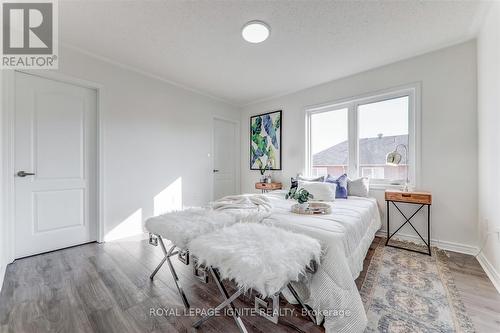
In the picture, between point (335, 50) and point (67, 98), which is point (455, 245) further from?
point (67, 98)

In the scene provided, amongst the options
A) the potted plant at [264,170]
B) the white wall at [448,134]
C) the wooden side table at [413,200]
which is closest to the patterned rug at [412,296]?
the wooden side table at [413,200]

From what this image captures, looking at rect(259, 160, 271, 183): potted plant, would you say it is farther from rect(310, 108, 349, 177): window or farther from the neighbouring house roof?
the neighbouring house roof

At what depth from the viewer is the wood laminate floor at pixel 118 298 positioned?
1.39m

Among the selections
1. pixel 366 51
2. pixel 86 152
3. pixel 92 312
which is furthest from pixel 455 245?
pixel 86 152

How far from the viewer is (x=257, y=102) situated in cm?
477

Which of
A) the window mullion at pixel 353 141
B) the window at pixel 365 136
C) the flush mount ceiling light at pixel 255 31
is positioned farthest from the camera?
the window mullion at pixel 353 141

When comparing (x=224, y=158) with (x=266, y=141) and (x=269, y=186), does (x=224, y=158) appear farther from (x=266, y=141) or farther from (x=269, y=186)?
(x=269, y=186)

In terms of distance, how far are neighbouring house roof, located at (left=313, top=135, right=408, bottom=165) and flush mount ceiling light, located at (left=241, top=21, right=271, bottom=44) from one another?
2.17 metres

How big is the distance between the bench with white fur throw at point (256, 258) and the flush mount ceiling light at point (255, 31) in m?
2.04

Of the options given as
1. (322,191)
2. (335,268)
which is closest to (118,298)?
(335,268)

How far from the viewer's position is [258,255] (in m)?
1.15

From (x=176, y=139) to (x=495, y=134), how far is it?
404 cm

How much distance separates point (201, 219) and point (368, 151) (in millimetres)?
2836

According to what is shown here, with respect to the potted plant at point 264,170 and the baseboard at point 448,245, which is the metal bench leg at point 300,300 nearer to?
the baseboard at point 448,245
